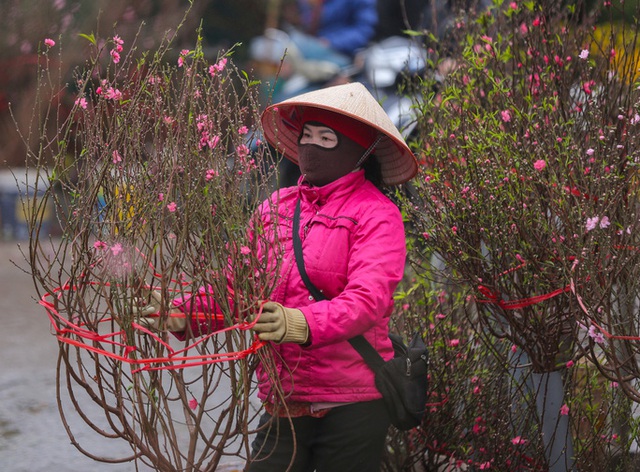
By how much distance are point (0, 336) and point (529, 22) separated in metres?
5.35

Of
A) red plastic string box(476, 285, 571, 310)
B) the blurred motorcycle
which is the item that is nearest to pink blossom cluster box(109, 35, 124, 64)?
red plastic string box(476, 285, 571, 310)

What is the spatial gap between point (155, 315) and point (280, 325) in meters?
0.33

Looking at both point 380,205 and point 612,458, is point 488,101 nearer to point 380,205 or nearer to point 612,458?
point 380,205

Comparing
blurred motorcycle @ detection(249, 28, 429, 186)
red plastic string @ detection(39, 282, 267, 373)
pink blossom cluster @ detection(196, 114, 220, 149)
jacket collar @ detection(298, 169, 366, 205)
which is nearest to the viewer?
red plastic string @ detection(39, 282, 267, 373)

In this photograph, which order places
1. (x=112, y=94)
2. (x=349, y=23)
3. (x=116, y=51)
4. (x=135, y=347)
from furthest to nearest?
(x=349, y=23) < (x=116, y=51) < (x=112, y=94) < (x=135, y=347)

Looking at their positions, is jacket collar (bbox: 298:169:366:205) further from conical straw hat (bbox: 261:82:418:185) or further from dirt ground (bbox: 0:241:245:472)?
dirt ground (bbox: 0:241:245:472)

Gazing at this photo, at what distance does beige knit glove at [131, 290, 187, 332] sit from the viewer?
9.02 feet

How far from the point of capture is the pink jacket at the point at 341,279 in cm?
300

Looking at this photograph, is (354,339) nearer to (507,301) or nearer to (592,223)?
(507,301)

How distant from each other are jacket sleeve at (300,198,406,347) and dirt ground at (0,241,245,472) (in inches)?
42.5

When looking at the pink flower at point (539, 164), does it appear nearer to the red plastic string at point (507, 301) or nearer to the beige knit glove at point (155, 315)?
the red plastic string at point (507, 301)

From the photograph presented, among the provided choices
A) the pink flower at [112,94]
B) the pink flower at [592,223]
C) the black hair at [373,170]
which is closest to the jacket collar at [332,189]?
the black hair at [373,170]

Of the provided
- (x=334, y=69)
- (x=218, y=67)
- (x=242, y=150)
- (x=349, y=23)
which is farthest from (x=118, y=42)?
(x=349, y=23)

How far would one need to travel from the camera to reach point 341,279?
3125 mm
